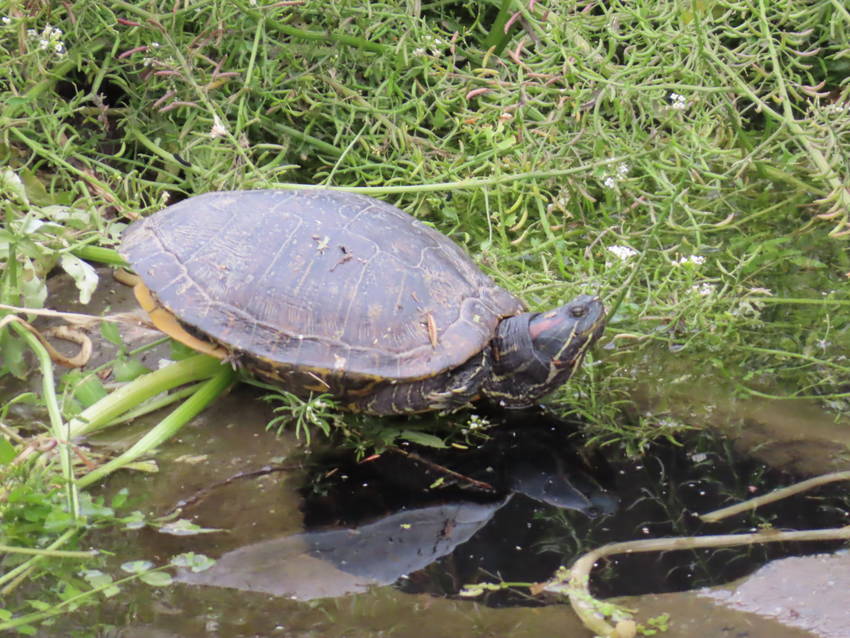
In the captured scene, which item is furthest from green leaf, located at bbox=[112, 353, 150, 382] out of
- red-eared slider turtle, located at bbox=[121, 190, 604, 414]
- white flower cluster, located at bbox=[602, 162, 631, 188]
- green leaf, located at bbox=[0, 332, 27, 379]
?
white flower cluster, located at bbox=[602, 162, 631, 188]

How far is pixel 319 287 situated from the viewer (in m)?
2.76

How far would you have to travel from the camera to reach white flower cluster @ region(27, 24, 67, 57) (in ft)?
11.1

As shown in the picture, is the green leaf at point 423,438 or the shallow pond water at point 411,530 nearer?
the shallow pond water at point 411,530

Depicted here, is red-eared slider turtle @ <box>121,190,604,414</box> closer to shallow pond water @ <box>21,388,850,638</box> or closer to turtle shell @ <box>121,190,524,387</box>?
turtle shell @ <box>121,190,524,387</box>

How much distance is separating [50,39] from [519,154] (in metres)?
1.74

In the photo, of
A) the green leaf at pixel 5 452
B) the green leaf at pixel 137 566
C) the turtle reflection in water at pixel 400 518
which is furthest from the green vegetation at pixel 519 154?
the green leaf at pixel 137 566

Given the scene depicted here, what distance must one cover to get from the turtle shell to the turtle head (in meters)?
0.08

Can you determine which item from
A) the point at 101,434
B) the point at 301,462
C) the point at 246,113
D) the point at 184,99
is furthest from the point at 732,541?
the point at 184,99

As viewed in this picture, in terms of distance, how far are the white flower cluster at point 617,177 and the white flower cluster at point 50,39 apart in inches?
77.8

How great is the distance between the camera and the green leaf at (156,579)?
7.10 feet

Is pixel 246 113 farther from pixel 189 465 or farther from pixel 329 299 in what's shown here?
pixel 189 465

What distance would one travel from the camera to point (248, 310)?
108 inches

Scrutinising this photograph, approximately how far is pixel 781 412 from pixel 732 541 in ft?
2.44

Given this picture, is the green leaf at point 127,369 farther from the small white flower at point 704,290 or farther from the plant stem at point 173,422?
the small white flower at point 704,290
